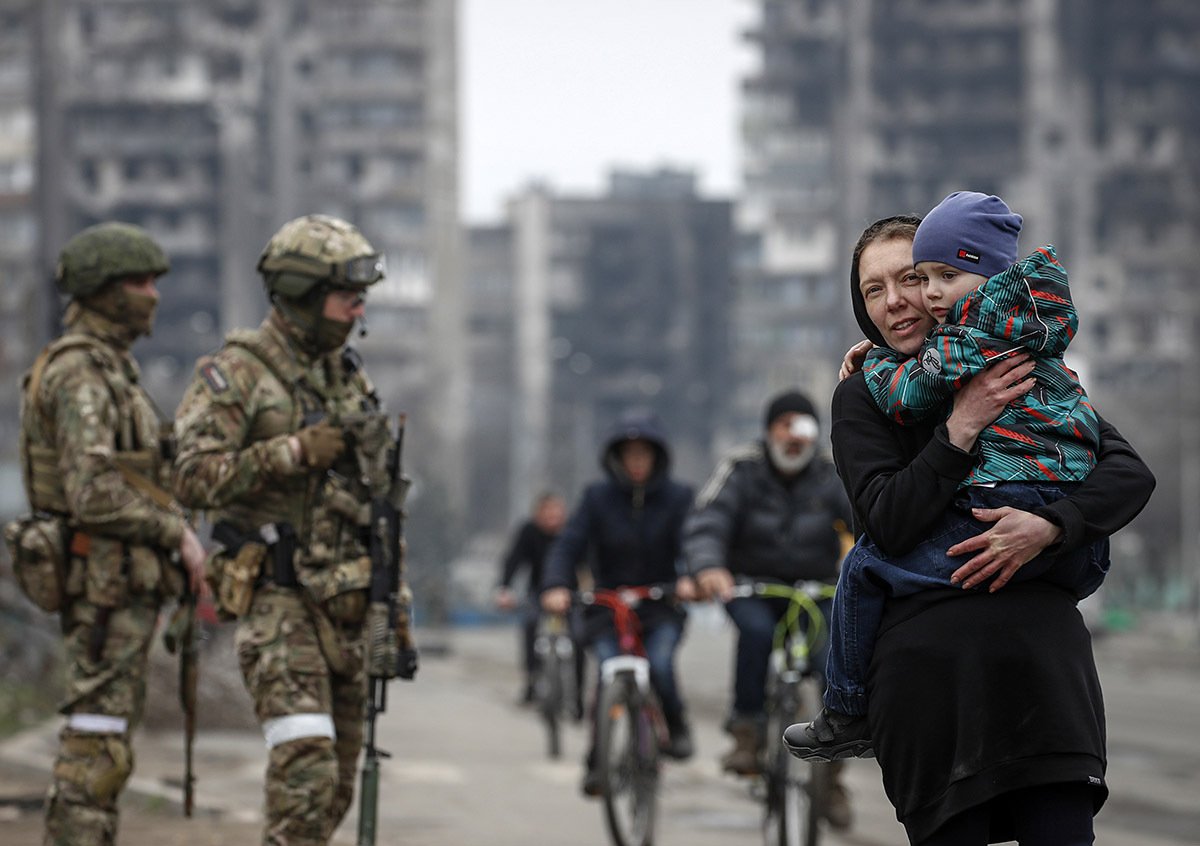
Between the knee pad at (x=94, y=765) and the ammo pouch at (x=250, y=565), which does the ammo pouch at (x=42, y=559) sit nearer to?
the knee pad at (x=94, y=765)

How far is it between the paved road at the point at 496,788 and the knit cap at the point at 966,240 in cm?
507

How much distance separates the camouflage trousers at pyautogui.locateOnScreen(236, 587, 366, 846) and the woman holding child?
2.37 meters

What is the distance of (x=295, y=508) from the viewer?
20.2ft

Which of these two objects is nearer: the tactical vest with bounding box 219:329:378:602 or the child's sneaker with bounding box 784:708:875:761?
the child's sneaker with bounding box 784:708:875:761

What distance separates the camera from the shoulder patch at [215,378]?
20.1ft

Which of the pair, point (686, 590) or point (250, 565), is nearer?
point (250, 565)

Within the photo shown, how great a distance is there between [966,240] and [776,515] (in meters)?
5.11

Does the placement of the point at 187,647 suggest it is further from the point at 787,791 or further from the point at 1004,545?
the point at 1004,545

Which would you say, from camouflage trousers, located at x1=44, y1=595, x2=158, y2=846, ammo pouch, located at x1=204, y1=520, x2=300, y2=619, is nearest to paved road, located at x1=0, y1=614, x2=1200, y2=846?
camouflage trousers, located at x1=44, y1=595, x2=158, y2=846

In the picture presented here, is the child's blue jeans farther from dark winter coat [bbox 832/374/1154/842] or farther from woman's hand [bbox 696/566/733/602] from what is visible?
woman's hand [bbox 696/566/733/602]

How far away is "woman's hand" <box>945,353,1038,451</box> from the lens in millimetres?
3635

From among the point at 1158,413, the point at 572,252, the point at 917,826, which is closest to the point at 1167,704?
the point at 917,826

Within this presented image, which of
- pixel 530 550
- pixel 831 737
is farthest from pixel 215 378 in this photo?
pixel 530 550

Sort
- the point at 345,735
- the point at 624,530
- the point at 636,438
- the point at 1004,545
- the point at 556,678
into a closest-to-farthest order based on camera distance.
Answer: the point at 1004,545 → the point at 345,735 → the point at 636,438 → the point at 624,530 → the point at 556,678
